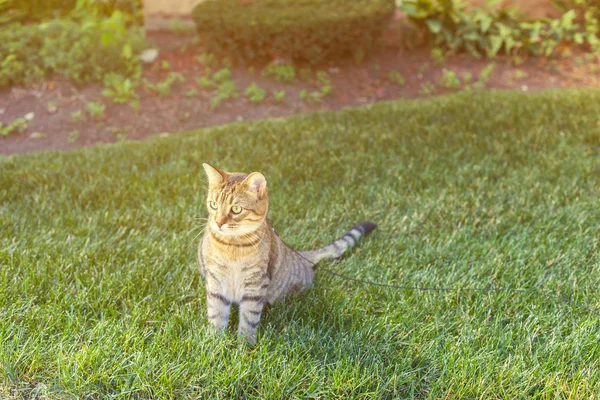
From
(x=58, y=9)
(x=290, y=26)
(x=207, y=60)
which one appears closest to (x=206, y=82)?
(x=207, y=60)

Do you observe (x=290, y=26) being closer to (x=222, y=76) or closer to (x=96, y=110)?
(x=222, y=76)

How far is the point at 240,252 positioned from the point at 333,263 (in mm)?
1060

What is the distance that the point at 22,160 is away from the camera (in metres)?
5.46

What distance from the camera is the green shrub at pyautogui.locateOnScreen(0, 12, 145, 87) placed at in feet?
23.5

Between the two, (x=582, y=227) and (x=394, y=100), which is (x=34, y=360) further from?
(x=394, y=100)

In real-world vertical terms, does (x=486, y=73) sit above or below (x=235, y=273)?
below

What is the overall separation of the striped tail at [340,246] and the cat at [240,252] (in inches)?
22.1

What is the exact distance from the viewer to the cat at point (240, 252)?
2732mm

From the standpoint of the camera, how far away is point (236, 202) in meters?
2.70

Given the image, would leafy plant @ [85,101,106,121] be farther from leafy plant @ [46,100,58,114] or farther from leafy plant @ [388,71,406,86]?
leafy plant @ [388,71,406,86]

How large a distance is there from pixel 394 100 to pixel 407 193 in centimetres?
300

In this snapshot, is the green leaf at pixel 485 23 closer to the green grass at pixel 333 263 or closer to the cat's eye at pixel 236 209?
the green grass at pixel 333 263

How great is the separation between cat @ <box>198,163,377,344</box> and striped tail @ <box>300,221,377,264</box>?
0.56m


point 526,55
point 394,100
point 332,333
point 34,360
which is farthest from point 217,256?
point 526,55
